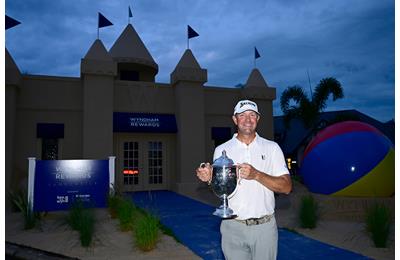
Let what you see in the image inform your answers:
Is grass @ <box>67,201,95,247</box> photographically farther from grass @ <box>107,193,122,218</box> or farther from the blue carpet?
grass @ <box>107,193,122,218</box>

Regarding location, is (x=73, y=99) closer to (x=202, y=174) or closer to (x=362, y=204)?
(x=362, y=204)

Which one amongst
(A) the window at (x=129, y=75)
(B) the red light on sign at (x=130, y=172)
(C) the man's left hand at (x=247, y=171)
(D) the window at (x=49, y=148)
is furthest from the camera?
(A) the window at (x=129, y=75)

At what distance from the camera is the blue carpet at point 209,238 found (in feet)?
18.2

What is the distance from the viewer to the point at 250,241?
113 inches

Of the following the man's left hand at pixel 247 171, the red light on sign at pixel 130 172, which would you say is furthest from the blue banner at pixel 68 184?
the man's left hand at pixel 247 171

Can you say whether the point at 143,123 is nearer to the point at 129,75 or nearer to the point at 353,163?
the point at 129,75

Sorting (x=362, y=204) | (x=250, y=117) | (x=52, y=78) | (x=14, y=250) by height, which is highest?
(x=52, y=78)

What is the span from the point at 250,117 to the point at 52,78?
12.5 meters

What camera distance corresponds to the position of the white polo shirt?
2.92 metres

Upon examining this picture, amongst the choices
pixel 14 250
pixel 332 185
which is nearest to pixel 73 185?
pixel 14 250

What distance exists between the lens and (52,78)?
535 inches

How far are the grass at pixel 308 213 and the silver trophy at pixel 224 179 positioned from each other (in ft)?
15.3

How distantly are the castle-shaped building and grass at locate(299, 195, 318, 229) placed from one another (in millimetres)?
7341

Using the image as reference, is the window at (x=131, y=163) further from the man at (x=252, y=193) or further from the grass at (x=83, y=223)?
the man at (x=252, y=193)
